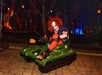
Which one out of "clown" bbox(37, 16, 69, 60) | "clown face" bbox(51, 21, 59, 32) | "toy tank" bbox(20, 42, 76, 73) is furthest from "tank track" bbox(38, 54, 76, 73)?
"clown face" bbox(51, 21, 59, 32)

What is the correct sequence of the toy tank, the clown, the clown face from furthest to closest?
the clown face → the clown → the toy tank

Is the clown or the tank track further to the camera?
the clown

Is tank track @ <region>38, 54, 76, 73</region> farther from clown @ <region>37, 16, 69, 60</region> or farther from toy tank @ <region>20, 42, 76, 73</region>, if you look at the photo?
clown @ <region>37, 16, 69, 60</region>

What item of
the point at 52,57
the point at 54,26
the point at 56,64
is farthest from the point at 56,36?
the point at 56,64

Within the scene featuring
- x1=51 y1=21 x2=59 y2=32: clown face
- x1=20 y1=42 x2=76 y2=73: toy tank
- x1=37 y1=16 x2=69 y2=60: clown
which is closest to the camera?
x1=20 y1=42 x2=76 y2=73: toy tank

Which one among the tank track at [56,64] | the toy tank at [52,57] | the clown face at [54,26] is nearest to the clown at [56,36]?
the clown face at [54,26]

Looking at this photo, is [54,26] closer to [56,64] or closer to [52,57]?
[52,57]

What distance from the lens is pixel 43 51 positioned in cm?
771

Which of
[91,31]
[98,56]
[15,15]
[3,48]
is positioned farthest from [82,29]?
[3,48]

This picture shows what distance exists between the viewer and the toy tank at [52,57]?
23.2 ft

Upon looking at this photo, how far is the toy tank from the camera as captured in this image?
7062 mm

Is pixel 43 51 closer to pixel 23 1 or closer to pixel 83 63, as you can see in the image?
pixel 83 63

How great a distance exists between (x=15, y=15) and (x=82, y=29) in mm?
8044

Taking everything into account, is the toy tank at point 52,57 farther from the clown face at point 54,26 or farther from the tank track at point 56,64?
the clown face at point 54,26
